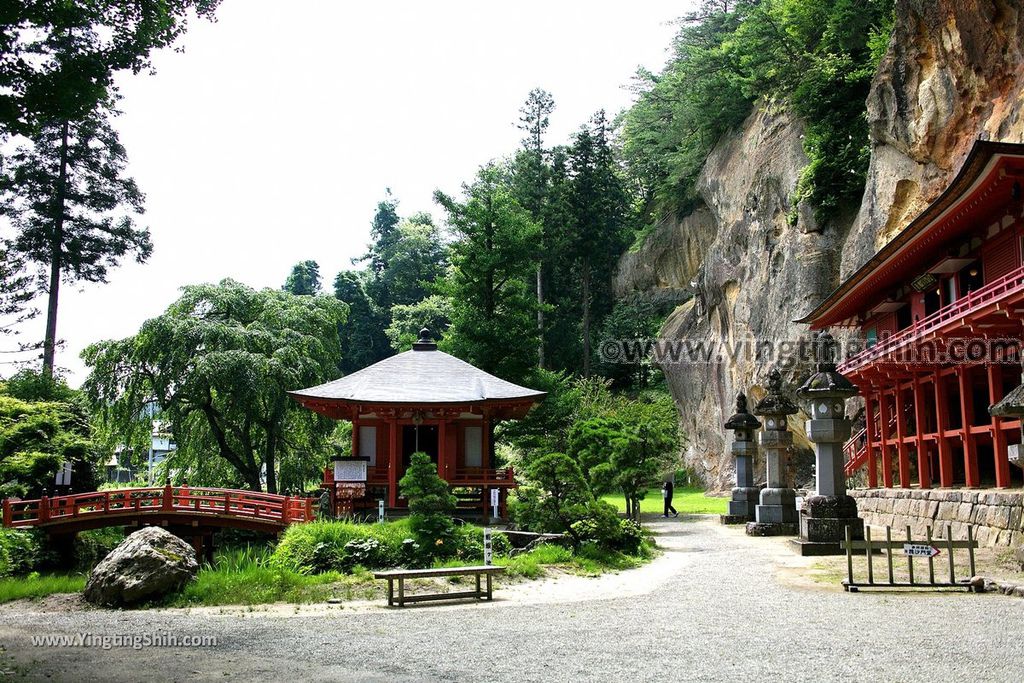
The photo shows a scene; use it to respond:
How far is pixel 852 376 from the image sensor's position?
25.1m

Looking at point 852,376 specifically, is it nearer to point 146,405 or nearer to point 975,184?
point 975,184

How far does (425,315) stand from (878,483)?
31.0 m

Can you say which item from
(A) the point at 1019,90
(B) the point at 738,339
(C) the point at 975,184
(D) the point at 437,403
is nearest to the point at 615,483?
(D) the point at 437,403

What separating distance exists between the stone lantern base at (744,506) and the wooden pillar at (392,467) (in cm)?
967

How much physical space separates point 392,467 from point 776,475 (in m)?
9.52

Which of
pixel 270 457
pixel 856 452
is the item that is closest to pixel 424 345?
pixel 270 457

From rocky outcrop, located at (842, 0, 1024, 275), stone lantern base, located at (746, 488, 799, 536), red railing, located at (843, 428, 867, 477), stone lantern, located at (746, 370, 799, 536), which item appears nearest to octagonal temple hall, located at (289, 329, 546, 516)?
stone lantern, located at (746, 370, 799, 536)

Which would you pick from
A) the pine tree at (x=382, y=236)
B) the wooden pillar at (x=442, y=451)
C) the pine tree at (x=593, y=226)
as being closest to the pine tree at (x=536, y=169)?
the pine tree at (x=593, y=226)

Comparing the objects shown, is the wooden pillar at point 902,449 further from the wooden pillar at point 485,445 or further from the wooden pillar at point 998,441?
the wooden pillar at point 485,445

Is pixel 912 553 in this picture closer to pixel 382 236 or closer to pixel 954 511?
pixel 954 511

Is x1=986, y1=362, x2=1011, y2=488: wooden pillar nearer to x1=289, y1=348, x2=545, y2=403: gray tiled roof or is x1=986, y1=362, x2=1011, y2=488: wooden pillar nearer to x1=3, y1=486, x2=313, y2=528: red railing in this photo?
x1=289, y1=348, x2=545, y2=403: gray tiled roof

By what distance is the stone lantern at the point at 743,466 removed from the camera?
888 inches

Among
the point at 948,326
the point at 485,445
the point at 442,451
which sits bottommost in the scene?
the point at 442,451

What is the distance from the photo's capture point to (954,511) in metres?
17.4
